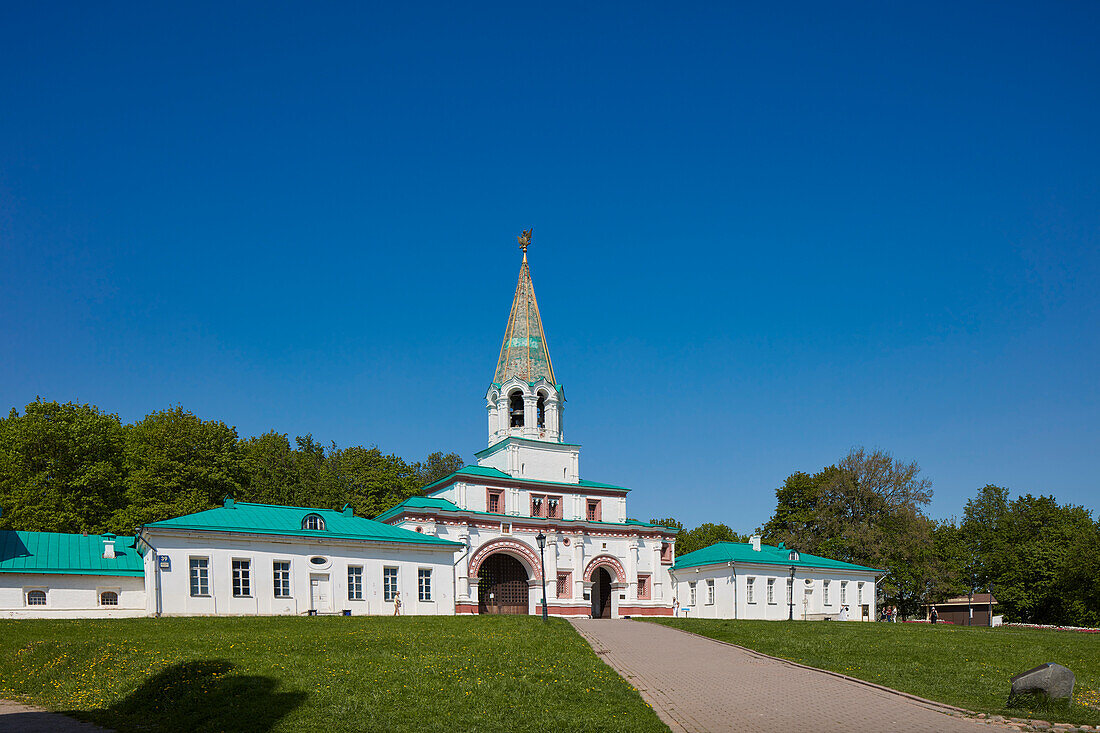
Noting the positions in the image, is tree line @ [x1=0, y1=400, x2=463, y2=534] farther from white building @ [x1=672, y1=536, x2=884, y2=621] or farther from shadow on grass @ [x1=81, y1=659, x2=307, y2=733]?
shadow on grass @ [x1=81, y1=659, x2=307, y2=733]

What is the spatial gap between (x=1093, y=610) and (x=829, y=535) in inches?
682

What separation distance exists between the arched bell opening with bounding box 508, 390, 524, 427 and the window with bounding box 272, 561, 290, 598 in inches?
680

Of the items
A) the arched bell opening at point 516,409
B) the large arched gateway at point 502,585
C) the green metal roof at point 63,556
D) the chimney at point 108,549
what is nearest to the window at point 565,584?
the large arched gateway at point 502,585

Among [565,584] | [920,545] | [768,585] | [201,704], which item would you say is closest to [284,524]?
[565,584]

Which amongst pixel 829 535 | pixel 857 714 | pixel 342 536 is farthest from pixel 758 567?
pixel 857 714

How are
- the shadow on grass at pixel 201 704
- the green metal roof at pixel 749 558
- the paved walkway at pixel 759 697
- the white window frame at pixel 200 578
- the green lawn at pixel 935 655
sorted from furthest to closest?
the green metal roof at pixel 749 558 < the white window frame at pixel 200 578 < the green lawn at pixel 935 655 < the paved walkway at pixel 759 697 < the shadow on grass at pixel 201 704

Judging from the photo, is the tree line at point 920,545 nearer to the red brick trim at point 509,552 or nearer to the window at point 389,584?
the red brick trim at point 509,552

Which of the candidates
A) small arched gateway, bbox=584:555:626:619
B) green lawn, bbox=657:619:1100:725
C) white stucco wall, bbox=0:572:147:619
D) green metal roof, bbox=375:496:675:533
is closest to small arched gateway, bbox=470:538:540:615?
green metal roof, bbox=375:496:675:533

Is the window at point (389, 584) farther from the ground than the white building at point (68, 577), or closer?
closer

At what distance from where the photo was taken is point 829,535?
61.6 metres

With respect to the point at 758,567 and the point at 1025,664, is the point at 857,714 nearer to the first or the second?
the point at 1025,664

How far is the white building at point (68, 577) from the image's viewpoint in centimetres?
3516

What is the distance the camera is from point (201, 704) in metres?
16.0

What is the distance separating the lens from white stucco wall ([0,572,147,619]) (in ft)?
115
